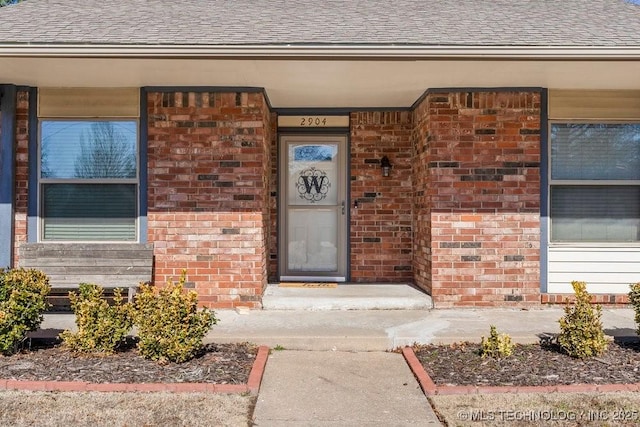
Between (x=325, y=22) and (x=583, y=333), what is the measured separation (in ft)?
13.0

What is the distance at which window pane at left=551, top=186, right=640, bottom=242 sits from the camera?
613cm

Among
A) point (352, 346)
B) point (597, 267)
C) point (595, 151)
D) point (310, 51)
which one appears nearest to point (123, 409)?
point (352, 346)

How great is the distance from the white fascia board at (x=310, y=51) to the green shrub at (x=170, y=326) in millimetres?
2245

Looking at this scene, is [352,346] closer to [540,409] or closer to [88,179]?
[540,409]

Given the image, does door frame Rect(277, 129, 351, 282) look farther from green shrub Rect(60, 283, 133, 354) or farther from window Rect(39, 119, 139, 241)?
green shrub Rect(60, 283, 133, 354)

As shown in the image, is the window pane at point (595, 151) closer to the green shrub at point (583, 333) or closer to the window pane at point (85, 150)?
the green shrub at point (583, 333)

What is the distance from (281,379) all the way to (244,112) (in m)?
3.26

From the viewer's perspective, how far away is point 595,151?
6117mm

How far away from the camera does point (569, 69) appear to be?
5.25 metres

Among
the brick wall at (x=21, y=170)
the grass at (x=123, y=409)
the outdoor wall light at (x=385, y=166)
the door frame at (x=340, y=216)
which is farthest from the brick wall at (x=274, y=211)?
the grass at (x=123, y=409)

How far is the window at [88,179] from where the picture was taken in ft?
19.9

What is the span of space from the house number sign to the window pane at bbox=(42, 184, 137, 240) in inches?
90.6

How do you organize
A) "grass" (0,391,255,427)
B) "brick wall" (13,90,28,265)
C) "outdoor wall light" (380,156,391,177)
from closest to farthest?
"grass" (0,391,255,427) < "brick wall" (13,90,28,265) < "outdoor wall light" (380,156,391,177)

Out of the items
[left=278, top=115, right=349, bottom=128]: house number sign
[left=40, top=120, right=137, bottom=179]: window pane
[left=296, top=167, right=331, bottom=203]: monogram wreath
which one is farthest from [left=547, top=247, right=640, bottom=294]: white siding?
[left=40, top=120, right=137, bottom=179]: window pane
